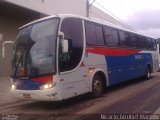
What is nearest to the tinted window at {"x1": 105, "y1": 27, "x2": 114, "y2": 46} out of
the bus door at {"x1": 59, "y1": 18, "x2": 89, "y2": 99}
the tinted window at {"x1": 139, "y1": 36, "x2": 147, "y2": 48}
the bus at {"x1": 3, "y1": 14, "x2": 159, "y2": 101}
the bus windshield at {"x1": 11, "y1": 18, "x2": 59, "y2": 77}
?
the bus at {"x1": 3, "y1": 14, "x2": 159, "y2": 101}

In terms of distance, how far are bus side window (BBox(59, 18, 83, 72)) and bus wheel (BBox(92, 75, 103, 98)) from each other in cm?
153

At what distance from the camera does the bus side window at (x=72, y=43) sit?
10446mm

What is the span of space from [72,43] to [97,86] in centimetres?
249

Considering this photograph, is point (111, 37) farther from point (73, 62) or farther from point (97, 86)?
point (73, 62)

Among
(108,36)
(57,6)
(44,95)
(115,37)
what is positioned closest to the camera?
(44,95)

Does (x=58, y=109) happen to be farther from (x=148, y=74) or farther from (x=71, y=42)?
(x=148, y=74)

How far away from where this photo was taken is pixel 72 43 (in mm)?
11055

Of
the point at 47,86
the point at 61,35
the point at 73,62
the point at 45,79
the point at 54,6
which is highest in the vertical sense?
the point at 54,6

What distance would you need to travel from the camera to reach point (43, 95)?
10047 mm

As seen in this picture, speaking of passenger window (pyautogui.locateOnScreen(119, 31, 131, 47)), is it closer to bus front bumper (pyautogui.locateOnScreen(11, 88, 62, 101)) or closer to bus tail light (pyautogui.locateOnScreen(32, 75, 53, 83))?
bus tail light (pyautogui.locateOnScreen(32, 75, 53, 83))

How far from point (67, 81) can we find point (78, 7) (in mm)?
21481

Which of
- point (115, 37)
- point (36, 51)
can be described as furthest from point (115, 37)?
point (36, 51)

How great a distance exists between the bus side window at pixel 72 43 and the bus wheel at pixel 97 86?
153 centimetres

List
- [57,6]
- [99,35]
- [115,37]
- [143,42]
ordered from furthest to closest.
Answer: [57,6], [143,42], [115,37], [99,35]
